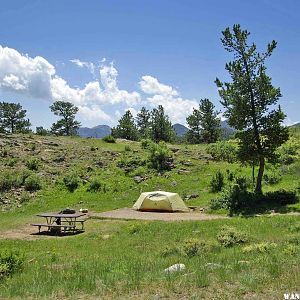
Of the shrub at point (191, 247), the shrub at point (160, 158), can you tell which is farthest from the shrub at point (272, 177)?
the shrub at point (191, 247)

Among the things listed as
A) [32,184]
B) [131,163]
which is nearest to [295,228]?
[131,163]

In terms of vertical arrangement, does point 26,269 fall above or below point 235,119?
below

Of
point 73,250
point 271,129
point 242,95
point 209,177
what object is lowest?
point 73,250

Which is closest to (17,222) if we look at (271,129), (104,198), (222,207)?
(104,198)

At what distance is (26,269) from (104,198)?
2401cm

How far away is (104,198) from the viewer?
36500 millimetres

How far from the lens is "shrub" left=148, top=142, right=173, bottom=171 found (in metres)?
42.7

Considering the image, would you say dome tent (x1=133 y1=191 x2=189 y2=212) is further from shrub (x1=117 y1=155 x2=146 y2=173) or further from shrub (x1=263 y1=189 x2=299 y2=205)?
shrub (x1=117 y1=155 x2=146 y2=173)

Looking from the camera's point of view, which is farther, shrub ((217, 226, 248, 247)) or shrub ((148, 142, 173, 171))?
shrub ((148, 142, 173, 171))

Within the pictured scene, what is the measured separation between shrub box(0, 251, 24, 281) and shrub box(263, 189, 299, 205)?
2026 cm

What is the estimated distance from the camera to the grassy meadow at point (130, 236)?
8539 millimetres

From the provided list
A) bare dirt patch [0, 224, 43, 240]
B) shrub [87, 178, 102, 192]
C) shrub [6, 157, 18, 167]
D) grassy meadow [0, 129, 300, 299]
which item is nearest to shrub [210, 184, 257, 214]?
grassy meadow [0, 129, 300, 299]

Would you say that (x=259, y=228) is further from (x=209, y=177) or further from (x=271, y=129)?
(x=209, y=177)

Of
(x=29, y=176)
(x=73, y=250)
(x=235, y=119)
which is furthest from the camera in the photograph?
(x=29, y=176)
